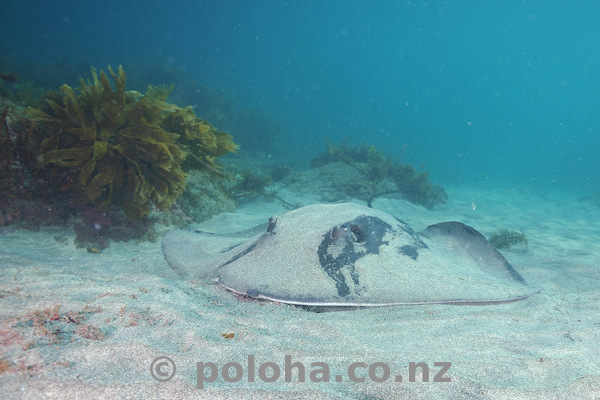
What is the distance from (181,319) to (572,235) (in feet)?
37.1

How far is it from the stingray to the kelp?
1.43m

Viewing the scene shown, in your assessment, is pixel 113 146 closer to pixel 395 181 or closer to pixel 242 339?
pixel 242 339

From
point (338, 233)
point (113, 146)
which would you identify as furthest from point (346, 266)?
point (113, 146)

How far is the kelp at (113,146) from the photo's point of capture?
4.42m

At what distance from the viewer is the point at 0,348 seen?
171 cm

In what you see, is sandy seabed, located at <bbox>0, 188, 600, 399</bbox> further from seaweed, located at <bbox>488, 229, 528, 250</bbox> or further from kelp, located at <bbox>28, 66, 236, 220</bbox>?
seaweed, located at <bbox>488, 229, 528, 250</bbox>

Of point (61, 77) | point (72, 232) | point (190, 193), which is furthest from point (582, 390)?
point (61, 77)

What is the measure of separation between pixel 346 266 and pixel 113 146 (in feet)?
13.3

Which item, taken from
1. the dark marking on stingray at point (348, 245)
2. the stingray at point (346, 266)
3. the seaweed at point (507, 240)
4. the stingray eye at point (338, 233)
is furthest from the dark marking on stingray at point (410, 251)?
the seaweed at point (507, 240)

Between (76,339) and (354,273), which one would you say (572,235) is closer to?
(354,273)

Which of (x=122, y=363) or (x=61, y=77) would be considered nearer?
(x=122, y=363)

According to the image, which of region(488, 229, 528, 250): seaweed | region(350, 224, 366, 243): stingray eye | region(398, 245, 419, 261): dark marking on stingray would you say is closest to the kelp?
region(350, 224, 366, 243): stingray eye

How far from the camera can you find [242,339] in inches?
93.4

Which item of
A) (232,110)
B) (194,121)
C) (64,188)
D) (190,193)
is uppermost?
(232,110)
